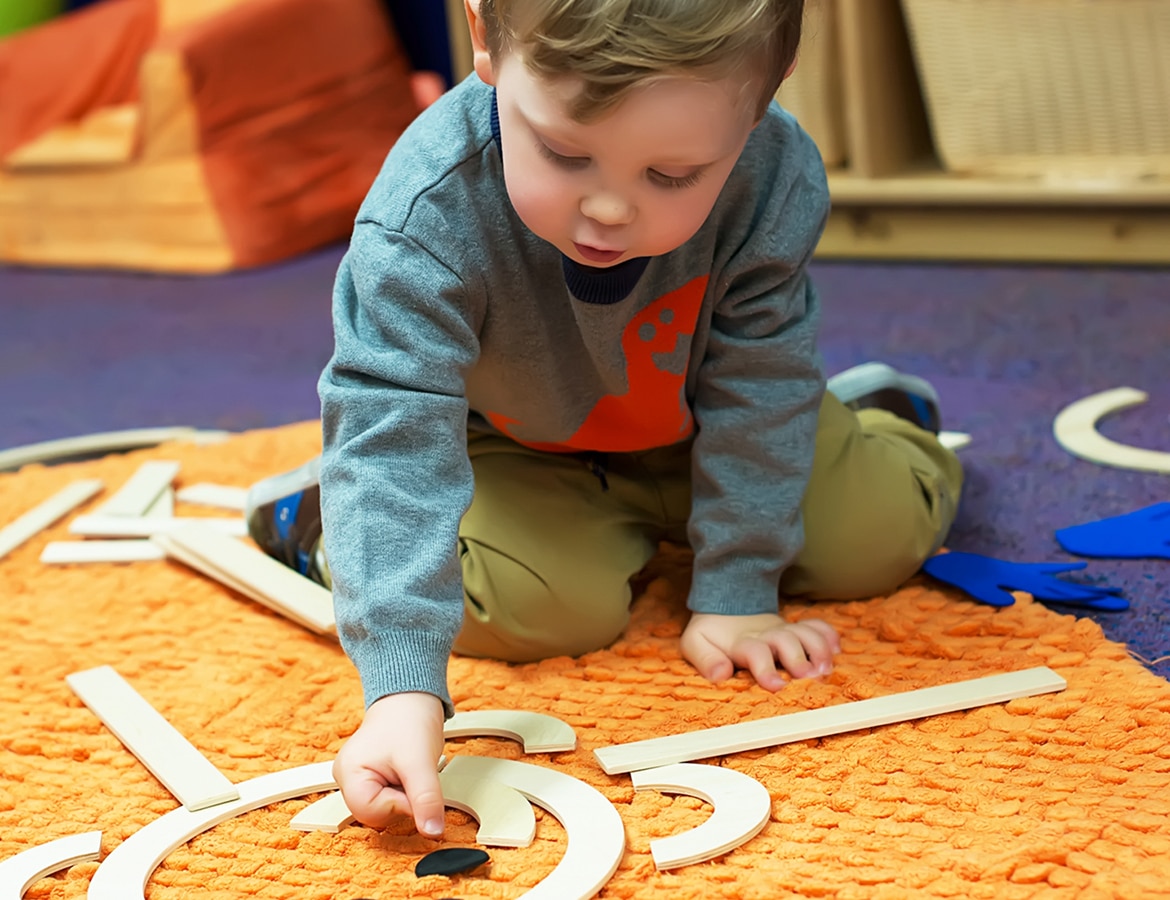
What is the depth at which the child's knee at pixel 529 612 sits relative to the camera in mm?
904

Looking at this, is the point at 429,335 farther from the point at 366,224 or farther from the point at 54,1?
the point at 54,1

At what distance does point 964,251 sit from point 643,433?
1.19 metres

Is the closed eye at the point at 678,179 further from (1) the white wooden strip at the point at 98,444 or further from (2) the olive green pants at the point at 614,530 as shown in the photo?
(1) the white wooden strip at the point at 98,444

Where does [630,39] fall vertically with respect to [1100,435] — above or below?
above

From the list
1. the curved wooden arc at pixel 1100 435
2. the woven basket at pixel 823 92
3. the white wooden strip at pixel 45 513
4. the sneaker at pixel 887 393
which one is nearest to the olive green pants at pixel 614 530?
the sneaker at pixel 887 393

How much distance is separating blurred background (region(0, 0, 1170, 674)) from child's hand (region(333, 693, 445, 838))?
45 centimetres

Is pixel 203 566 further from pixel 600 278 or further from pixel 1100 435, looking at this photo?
pixel 1100 435

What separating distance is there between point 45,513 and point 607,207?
78 cm

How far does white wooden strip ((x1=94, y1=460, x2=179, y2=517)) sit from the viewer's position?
47.9 inches

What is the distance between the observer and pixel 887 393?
117 centimetres

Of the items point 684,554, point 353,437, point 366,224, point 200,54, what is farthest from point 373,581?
point 200,54

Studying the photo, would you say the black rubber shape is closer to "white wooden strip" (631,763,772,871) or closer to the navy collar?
"white wooden strip" (631,763,772,871)

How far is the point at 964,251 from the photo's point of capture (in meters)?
1.97

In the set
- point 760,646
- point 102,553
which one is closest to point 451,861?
point 760,646
